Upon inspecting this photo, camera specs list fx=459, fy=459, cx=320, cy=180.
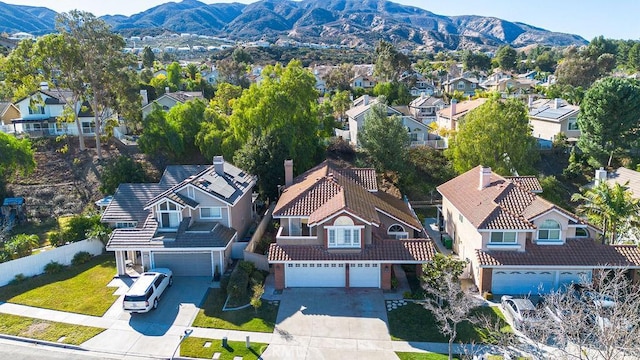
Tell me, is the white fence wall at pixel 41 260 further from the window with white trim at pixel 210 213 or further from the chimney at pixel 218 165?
the chimney at pixel 218 165

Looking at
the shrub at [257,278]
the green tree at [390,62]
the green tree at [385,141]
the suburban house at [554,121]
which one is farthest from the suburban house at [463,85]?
the shrub at [257,278]

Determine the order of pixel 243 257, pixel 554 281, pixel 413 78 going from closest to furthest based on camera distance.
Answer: pixel 554 281 → pixel 243 257 → pixel 413 78

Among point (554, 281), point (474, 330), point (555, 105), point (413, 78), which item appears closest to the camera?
point (474, 330)

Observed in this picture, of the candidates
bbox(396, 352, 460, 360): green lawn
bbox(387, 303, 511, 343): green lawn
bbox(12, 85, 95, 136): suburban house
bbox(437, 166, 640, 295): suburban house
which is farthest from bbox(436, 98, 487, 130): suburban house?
bbox(12, 85, 95, 136): suburban house

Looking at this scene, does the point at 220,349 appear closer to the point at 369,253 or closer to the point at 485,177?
the point at 369,253

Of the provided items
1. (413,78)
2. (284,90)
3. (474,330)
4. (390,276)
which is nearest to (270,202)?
(284,90)

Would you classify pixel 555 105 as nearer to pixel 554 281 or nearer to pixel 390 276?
pixel 554 281

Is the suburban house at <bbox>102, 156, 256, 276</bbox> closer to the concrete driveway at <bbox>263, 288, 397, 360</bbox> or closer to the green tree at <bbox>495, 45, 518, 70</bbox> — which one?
the concrete driveway at <bbox>263, 288, 397, 360</bbox>
